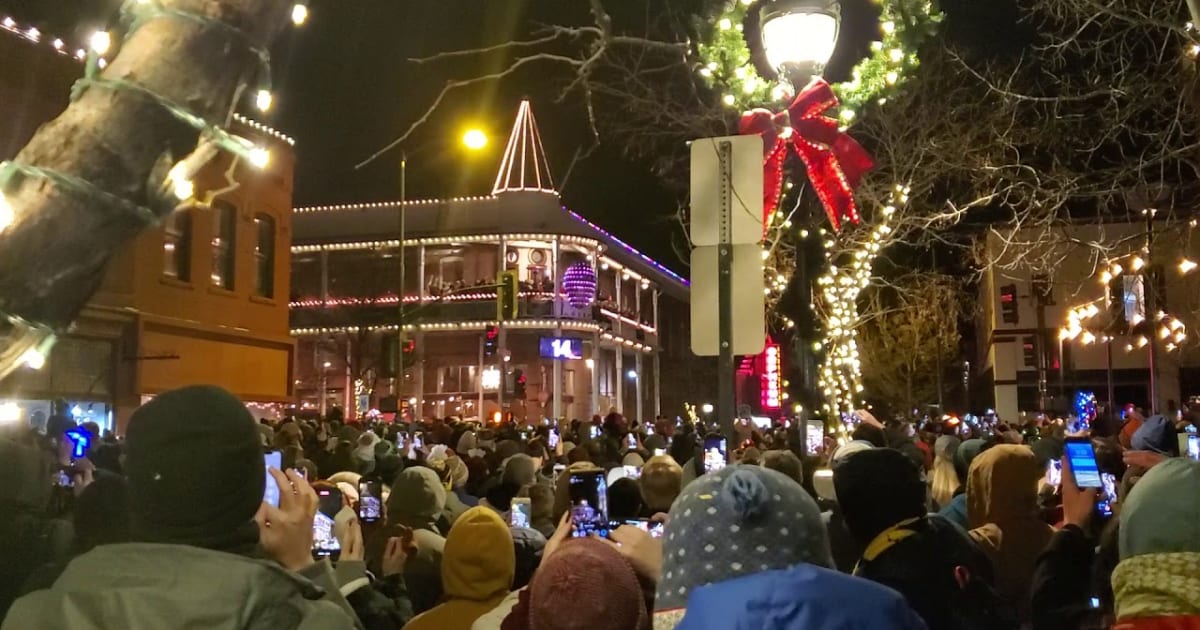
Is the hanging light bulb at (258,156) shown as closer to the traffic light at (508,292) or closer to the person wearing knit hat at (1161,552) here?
the person wearing knit hat at (1161,552)

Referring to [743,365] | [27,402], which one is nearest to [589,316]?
[743,365]

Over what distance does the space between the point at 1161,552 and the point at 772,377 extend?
22.8m

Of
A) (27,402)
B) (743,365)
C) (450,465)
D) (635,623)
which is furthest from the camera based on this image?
(743,365)

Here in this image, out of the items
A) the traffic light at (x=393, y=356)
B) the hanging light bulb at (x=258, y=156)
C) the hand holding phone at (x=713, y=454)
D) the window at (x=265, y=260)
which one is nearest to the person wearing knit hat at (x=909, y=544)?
the hanging light bulb at (x=258, y=156)

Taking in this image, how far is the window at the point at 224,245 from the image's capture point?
25.0 metres

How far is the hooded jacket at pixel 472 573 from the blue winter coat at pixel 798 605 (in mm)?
1924

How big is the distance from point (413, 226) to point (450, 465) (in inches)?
1409

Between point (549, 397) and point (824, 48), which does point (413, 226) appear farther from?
point (824, 48)

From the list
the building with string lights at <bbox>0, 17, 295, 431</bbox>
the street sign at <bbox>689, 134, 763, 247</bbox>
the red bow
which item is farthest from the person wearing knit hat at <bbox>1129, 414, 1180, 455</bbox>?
the building with string lights at <bbox>0, 17, 295, 431</bbox>

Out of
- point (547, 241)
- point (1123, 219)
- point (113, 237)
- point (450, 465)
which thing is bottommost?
point (450, 465)

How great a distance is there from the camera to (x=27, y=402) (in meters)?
19.6

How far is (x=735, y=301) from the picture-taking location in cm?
538

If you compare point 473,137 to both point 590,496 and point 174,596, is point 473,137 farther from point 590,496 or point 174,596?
point 174,596

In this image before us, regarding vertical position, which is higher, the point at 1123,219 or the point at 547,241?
the point at 547,241
